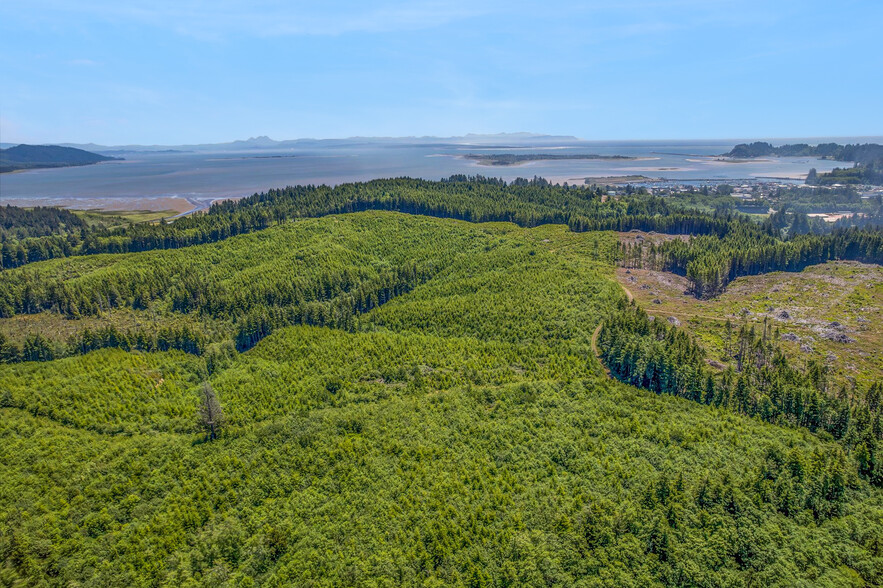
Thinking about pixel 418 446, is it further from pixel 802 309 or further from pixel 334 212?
pixel 334 212

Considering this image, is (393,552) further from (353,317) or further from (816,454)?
(353,317)

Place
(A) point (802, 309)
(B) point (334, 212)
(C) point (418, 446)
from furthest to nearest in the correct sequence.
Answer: (B) point (334, 212) → (A) point (802, 309) → (C) point (418, 446)

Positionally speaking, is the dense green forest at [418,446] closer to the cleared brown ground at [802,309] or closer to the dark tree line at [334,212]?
the cleared brown ground at [802,309]

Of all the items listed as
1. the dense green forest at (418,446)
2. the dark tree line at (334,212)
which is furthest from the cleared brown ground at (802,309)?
the dark tree line at (334,212)

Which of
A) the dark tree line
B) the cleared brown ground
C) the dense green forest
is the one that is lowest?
the dense green forest

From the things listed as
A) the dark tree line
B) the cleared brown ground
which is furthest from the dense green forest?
the dark tree line

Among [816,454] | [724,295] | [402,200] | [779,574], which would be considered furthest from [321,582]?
[402,200]

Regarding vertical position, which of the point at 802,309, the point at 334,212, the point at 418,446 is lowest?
the point at 418,446

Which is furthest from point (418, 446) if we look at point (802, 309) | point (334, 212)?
point (334, 212)

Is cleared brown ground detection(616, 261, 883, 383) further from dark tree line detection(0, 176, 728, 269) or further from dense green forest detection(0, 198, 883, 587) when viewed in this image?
dark tree line detection(0, 176, 728, 269)
